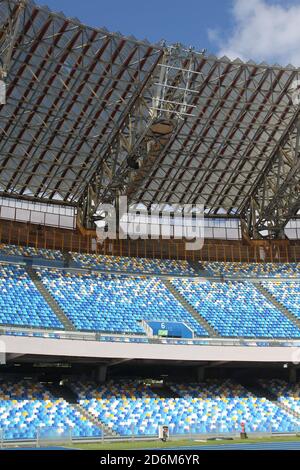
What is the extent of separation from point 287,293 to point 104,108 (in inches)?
837

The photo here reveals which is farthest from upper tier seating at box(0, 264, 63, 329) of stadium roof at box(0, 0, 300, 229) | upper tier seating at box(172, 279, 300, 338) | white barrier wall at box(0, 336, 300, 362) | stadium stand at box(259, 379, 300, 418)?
stadium stand at box(259, 379, 300, 418)

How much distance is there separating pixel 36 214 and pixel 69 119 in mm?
10318

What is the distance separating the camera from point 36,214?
1892 inches

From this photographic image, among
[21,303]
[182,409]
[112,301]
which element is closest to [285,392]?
[182,409]

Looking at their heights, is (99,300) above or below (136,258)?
below

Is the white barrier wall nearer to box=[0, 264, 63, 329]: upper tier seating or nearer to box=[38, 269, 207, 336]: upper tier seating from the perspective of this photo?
box=[0, 264, 63, 329]: upper tier seating

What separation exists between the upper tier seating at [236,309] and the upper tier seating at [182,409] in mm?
4355

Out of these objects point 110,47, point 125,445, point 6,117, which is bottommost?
point 125,445

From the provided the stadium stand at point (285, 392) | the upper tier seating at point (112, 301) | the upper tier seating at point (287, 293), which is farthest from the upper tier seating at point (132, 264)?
the stadium stand at point (285, 392)

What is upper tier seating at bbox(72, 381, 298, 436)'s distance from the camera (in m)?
31.5

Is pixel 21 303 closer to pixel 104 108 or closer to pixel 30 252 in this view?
pixel 30 252

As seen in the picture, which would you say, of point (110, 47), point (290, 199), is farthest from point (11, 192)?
point (290, 199)

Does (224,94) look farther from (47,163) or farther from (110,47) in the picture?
(47,163)

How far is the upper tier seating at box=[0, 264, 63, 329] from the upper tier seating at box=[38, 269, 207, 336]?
142 centimetres
